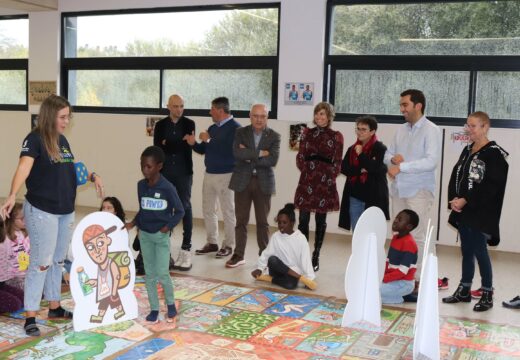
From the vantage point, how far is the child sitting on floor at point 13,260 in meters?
4.03

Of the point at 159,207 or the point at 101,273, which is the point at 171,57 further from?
the point at 101,273

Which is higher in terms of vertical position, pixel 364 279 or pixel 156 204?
pixel 156 204

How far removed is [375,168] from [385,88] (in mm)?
2301

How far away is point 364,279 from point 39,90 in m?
6.37

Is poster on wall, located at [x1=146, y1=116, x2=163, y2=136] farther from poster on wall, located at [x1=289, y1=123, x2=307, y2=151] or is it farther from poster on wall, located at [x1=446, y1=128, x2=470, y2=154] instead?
poster on wall, located at [x1=446, y1=128, x2=470, y2=154]

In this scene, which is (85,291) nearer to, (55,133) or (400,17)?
(55,133)

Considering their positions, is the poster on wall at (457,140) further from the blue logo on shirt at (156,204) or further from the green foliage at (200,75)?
the blue logo on shirt at (156,204)

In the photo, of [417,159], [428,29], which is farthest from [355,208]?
[428,29]

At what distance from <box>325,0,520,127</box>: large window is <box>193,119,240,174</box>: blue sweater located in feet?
6.16

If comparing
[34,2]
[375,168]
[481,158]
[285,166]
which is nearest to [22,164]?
[375,168]

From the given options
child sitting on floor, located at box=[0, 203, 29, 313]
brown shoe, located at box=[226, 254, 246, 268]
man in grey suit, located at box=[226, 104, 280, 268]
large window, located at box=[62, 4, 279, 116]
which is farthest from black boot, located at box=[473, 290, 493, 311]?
large window, located at box=[62, 4, 279, 116]

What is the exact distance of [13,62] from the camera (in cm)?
912

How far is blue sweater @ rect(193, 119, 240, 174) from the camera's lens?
5719 millimetres

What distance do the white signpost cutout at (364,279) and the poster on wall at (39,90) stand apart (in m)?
6.02
